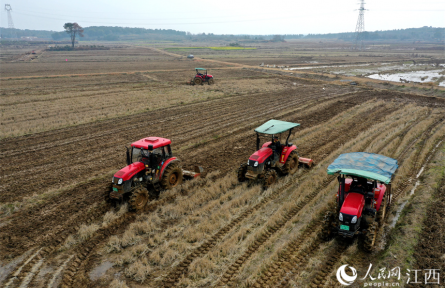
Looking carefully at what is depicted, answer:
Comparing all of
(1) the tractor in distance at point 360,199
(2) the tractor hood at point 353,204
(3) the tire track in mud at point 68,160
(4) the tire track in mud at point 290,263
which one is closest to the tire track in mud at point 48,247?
(3) the tire track in mud at point 68,160

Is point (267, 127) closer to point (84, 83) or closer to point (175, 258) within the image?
point (175, 258)

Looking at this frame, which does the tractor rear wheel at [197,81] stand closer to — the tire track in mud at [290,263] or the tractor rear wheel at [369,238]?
the tire track in mud at [290,263]

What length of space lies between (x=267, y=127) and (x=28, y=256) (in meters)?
8.50

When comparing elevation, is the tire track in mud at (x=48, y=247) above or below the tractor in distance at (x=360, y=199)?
below

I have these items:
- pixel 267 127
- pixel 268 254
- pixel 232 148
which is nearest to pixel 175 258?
pixel 268 254

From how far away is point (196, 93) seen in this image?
30047 mm

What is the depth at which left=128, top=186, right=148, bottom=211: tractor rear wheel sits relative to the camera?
9.09 m

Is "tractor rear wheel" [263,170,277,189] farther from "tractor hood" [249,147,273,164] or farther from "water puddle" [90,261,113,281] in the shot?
"water puddle" [90,261,113,281]

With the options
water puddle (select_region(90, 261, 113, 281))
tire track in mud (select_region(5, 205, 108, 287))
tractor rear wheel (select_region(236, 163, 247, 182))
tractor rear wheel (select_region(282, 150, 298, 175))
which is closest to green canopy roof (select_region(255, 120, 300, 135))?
tractor rear wheel (select_region(282, 150, 298, 175))

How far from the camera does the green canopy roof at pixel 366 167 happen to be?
728cm

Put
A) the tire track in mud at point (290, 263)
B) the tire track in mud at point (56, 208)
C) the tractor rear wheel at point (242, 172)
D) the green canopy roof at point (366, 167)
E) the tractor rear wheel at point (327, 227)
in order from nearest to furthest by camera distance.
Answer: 1. the tire track in mud at point (290, 263)
2. the green canopy roof at point (366, 167)
3. the tractor rear wheel at point (327, 227)
4. the tire track in mud at point (56, 208)
5. the tractor rear wheel at point (242, 172)

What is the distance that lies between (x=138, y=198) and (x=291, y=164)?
20.2ft

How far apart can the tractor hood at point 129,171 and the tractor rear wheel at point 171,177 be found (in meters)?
0.86

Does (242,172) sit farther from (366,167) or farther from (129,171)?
(366,167)
